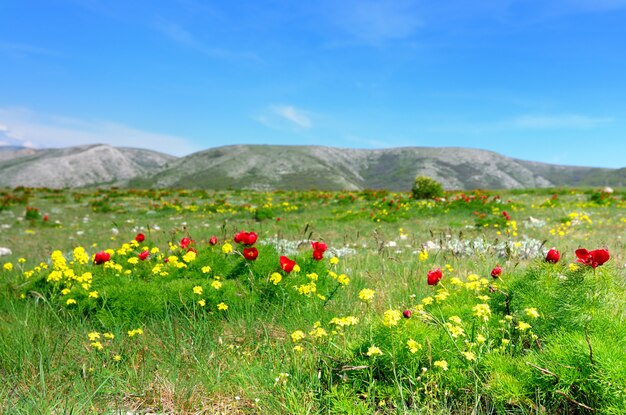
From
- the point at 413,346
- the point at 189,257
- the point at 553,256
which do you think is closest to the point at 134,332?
the point at 189,257

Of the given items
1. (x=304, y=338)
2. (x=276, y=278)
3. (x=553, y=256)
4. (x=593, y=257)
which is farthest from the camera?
(x=276, y=278)

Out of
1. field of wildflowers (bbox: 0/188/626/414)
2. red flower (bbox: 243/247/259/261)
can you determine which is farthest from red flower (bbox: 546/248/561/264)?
red flower (bbox: 243/247/259/261)

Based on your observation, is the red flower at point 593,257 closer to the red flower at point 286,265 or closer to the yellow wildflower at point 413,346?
the yellow wildflower at point 413,346

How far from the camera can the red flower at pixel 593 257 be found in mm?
2758

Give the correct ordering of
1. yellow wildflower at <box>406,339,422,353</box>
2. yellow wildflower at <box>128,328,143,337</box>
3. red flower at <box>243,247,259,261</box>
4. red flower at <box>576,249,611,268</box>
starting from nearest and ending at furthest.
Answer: yellow wildflower at <box>406,339,422,353</box> → red flower at <box>576,249,611,268</box> → yellow wildflower at <box>128,328,143,337</box> → red flower at <box>243,247,259,261</box>

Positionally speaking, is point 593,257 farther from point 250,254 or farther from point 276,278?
point 250,254

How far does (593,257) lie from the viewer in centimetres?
286

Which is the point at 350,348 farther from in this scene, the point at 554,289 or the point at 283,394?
the point at 554,289

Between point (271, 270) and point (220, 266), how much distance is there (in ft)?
2.63

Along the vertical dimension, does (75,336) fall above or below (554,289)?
below

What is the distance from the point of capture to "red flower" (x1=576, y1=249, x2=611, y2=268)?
2.76 metres

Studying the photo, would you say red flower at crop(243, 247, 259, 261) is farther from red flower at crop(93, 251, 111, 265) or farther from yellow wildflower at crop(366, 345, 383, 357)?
yellow wildflower at crop(366, 345, 383, 357)

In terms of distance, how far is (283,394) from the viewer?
9.68ft

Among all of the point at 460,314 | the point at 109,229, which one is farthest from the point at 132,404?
the point at 109,229
